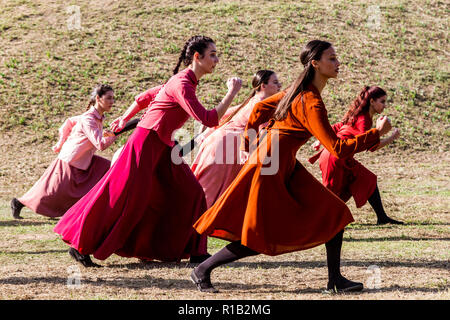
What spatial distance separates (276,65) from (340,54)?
96.0 inches

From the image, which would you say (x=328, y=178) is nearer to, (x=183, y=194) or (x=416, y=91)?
(x=183, y=194)

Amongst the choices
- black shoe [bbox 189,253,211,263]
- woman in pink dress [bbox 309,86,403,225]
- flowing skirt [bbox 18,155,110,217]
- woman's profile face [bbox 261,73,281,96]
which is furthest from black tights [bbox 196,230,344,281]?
flowing skirt [bbox 18,155,110,217]

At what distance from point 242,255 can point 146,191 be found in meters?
1.49

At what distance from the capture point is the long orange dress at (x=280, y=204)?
16.4 ft

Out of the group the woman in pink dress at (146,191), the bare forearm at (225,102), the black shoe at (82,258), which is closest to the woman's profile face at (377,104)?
the woman in pink dress at (146,191)

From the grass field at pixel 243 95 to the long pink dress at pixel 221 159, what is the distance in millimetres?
862

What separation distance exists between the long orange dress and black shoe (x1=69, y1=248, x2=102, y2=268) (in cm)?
173

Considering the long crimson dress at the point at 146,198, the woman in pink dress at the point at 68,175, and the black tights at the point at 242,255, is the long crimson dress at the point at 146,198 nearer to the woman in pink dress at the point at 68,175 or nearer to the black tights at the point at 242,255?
the black tights at the point at 242,255

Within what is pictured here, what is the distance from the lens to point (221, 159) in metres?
8.80

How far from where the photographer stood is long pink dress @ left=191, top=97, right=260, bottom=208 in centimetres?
872

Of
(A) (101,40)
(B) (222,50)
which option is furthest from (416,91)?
(A) (101,40)

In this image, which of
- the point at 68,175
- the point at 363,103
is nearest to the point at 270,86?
the point at 363,103

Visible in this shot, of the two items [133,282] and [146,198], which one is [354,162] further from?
[133,282]

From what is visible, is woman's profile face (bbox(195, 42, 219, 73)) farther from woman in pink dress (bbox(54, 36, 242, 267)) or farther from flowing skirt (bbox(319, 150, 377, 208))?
flowing skirt (bbox(319, 150, 377, 208))
